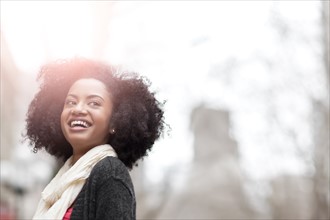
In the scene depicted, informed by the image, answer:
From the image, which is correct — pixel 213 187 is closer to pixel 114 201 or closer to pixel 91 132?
pixel 91 132

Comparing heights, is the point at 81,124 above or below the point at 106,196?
above

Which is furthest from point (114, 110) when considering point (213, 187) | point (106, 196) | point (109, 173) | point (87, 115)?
point (213, 187)

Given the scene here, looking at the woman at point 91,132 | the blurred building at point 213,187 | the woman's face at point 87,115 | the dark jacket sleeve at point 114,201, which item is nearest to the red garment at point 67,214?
the woman at point 91,132

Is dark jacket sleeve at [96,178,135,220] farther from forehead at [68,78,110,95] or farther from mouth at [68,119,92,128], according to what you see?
forehead at [68,78,110,95]

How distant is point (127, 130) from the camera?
10.8ft

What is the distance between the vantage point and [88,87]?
10.8ft

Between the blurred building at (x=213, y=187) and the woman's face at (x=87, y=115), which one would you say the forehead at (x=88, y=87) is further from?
the blurred building at (x=213, y=187)

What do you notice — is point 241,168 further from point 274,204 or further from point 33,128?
point 33,128

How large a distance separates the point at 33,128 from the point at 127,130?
0.60 meters

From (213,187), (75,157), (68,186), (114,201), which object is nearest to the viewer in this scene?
(114,201)

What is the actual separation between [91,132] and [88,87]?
0.23 meters

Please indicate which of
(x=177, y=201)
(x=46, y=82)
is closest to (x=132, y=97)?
(x=46, y=82)

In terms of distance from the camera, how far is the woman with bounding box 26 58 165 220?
9.71 feet

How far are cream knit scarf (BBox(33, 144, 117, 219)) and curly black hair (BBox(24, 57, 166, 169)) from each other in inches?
6.1
